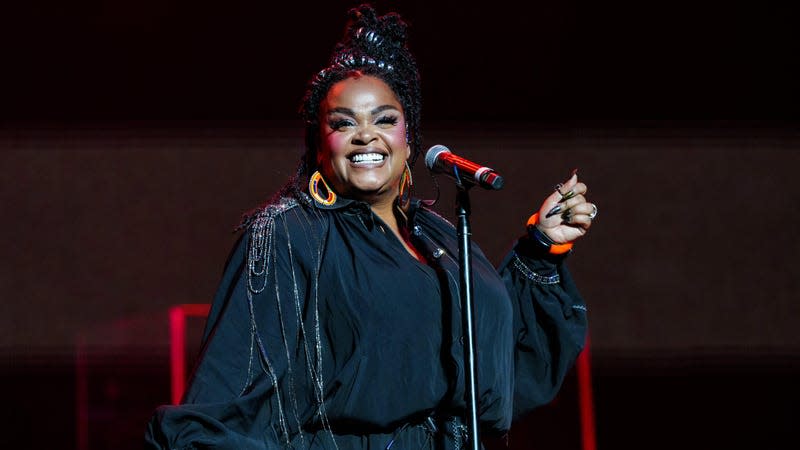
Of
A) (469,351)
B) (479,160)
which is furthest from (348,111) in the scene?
(479,160)

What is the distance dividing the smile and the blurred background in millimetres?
1230

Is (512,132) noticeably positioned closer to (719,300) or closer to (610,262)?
(610,262)

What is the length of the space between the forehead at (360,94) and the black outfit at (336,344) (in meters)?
0.18

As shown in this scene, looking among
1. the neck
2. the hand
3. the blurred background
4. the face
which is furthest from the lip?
the blurred background

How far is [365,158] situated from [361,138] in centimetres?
4

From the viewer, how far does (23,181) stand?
311 cm

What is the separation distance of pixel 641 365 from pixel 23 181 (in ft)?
6.54

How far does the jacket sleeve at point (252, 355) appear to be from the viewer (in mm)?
1616

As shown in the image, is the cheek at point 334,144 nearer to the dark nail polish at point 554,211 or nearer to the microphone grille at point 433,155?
the microphone grille at point 433,155

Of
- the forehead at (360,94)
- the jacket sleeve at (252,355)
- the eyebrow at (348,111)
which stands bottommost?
the jacket sleeve at (252,355)

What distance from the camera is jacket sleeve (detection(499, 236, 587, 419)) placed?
2082mm

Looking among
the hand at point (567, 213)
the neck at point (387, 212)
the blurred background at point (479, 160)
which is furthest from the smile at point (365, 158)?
the blurred background at point (479, 160)

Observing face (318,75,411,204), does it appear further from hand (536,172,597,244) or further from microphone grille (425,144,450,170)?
hand (536,172,597,244)

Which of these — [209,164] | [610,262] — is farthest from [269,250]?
[610,262]
